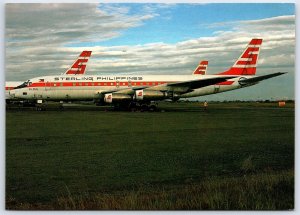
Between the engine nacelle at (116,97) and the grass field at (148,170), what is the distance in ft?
21.0

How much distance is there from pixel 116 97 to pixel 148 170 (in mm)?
8636

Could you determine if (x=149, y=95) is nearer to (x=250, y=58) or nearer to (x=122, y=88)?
(x=122, y=88)

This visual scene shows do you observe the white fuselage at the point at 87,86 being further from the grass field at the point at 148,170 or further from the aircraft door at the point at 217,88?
the grass field at the point at 148,170

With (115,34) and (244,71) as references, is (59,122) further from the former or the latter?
(244,71)

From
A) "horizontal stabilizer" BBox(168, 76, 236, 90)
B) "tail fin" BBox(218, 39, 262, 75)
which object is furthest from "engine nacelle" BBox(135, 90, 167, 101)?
"tail fin" BBox(218, 39, 262, 75)

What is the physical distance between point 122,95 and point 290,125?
8.33 meters

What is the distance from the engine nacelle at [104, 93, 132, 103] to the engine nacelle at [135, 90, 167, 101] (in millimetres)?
354

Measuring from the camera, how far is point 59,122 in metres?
8.37

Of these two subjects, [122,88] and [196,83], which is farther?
[122,88]

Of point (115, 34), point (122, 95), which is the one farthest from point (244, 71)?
point (122, 95)

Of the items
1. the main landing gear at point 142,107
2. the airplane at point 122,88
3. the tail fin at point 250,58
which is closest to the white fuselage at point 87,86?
the airplane at point 122,88

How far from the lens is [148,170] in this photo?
4.92 meters

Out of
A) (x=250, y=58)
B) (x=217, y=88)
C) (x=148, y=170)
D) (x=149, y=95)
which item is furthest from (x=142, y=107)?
(x=148, y=170)

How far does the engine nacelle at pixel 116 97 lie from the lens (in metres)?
13.4
